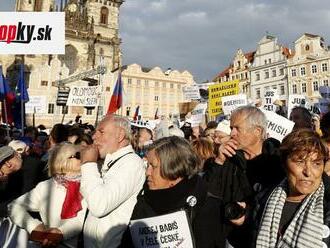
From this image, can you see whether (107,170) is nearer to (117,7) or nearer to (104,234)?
→ (104,234)

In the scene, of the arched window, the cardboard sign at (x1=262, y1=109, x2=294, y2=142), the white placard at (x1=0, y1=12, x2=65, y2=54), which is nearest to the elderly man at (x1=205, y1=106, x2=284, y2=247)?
the cardboard sign at (x1=262, y1=109, x2=294, y2=142)

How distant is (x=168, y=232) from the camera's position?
8.86 feet

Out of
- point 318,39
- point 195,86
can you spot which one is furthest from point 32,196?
point 318,39

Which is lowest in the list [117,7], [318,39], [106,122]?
[106,122]

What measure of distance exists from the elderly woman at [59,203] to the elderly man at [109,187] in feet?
1.23

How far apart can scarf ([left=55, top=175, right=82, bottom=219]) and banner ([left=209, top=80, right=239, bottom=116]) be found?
997 cm

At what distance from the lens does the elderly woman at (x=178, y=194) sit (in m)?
2.76

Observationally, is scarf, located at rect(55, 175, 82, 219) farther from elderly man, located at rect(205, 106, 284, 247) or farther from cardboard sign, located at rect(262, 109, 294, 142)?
cardboard sign, located at rect(262, 109, 294, 142)

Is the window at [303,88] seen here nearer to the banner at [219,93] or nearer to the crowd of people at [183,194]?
the banner at [219,93]

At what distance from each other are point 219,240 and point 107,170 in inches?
44.4

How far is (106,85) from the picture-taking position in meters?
54.6

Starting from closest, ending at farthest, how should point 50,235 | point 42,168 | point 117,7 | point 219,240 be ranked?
point 219,240
point 50,235
point 42,168
point 117,7

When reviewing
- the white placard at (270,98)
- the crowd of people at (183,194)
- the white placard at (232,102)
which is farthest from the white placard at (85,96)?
the crowd of people at (183,194)

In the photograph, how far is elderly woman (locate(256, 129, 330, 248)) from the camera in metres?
2.10
